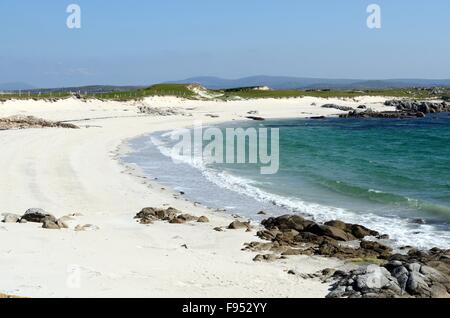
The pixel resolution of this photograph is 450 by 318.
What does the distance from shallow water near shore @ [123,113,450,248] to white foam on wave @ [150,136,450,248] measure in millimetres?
29

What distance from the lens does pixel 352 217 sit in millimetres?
19172

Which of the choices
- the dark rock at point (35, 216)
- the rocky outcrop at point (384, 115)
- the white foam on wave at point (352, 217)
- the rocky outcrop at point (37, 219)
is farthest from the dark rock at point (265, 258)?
the rocky outcrop at point (384, 115)

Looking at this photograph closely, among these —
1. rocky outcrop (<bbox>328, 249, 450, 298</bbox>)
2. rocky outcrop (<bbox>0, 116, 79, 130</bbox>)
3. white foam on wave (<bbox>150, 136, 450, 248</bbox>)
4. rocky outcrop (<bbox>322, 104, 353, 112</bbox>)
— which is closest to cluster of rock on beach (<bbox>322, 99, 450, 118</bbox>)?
rocky outcrop (<bbox>322, 104, 353, 112</bbox>)

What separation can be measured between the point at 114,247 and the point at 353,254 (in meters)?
6.26

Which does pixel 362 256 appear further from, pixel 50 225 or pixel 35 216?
pixel 35 216

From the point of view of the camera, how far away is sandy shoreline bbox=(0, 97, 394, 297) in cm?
1082

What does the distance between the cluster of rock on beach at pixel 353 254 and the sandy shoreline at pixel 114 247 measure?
0.47m

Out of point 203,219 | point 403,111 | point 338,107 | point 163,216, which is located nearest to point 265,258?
A: point 203,219

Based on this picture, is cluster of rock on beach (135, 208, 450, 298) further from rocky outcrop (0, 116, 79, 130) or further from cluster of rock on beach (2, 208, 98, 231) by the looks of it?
rocky outcrop (0, 116, 79, 130)

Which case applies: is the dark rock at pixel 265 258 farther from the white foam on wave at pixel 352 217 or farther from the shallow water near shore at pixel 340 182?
the shallow water near shore at pixel 340 182

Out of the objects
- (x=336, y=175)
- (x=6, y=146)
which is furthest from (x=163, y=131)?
(x=336, y=175)

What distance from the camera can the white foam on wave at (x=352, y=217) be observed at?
16.2 m
